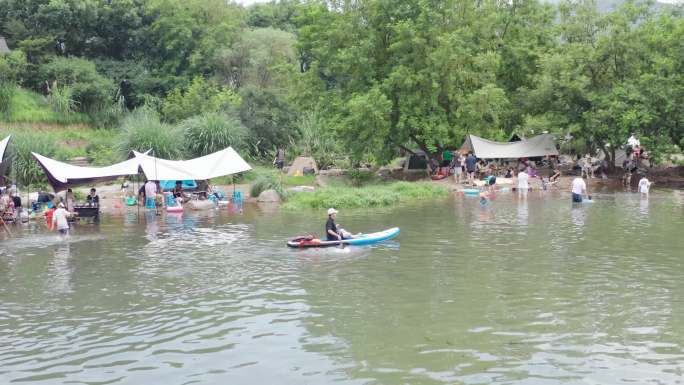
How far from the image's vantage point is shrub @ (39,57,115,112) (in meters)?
52.8

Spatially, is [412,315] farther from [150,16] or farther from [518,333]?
[150,16]

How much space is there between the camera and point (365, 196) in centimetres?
3241

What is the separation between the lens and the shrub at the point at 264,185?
34.5 metres

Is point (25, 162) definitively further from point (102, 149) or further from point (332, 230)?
point (332, 230)

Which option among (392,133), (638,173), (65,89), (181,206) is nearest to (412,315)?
(181,206)

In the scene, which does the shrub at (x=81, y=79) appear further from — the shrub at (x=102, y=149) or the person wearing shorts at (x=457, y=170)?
the person wearing shorts at (x=457, y=170)

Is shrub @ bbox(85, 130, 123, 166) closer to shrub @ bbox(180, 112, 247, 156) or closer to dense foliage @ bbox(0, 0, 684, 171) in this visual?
dense foliage @ bbox(0, 0, 684, 171)

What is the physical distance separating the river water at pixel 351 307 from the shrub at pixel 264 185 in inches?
372

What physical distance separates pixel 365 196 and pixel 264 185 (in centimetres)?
542

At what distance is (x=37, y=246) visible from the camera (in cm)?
2245

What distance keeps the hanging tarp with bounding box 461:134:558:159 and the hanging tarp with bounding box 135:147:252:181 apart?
14.6 meters

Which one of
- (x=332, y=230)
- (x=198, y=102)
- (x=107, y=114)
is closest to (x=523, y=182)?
(x=332, y=230)

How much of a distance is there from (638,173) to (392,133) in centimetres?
1454

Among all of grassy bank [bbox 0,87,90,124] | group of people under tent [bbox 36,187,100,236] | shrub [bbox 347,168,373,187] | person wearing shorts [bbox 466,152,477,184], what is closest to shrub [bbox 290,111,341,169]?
shrub [bbox 347,168,373,187]
